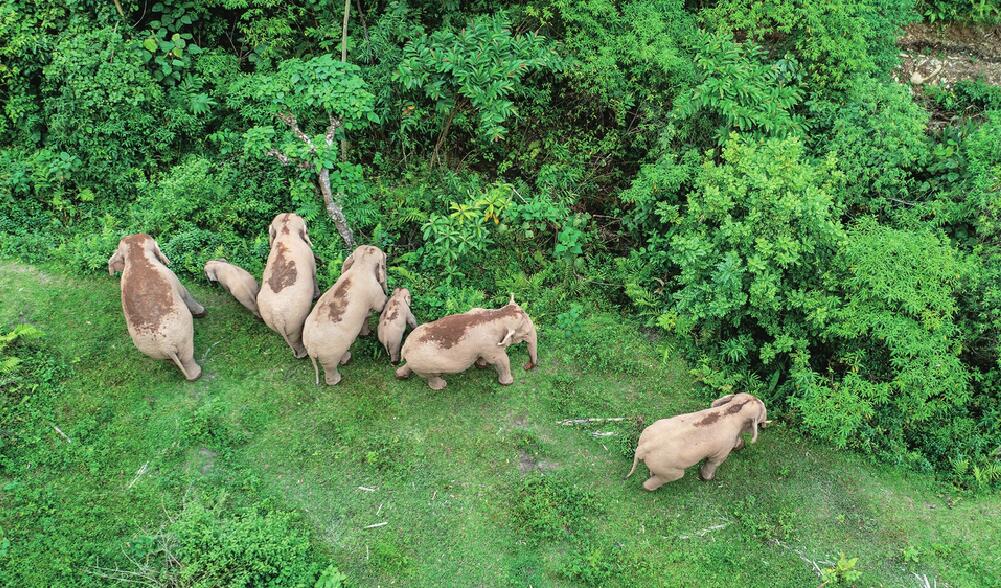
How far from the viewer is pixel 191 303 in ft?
27.1

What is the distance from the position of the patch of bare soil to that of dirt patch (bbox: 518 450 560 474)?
9298 millimetres

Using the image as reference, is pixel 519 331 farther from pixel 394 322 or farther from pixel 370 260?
pixel 370 260

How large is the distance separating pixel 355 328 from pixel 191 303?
2.38 m

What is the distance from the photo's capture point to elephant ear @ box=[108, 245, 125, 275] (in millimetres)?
8055

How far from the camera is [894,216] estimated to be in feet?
27.8

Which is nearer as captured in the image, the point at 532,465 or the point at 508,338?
the point at 532,465

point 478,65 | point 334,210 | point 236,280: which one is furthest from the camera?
point 334,210

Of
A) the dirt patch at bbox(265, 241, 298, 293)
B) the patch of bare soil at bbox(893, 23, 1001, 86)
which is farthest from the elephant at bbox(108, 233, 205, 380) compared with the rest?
the patch of bare soil at bbox(893, 23, 1001, 86)

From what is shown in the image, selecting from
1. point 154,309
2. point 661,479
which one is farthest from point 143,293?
point 661,479

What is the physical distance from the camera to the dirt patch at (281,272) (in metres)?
7.56

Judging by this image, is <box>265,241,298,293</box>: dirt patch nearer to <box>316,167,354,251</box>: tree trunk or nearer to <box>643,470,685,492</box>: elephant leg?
<box>316,167,354,251</box>: tree trunk

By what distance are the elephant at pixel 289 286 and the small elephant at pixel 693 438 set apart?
165 inches

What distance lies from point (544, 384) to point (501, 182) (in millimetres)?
3115

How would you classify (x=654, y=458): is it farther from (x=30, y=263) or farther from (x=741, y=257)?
(x=30, y=263)
